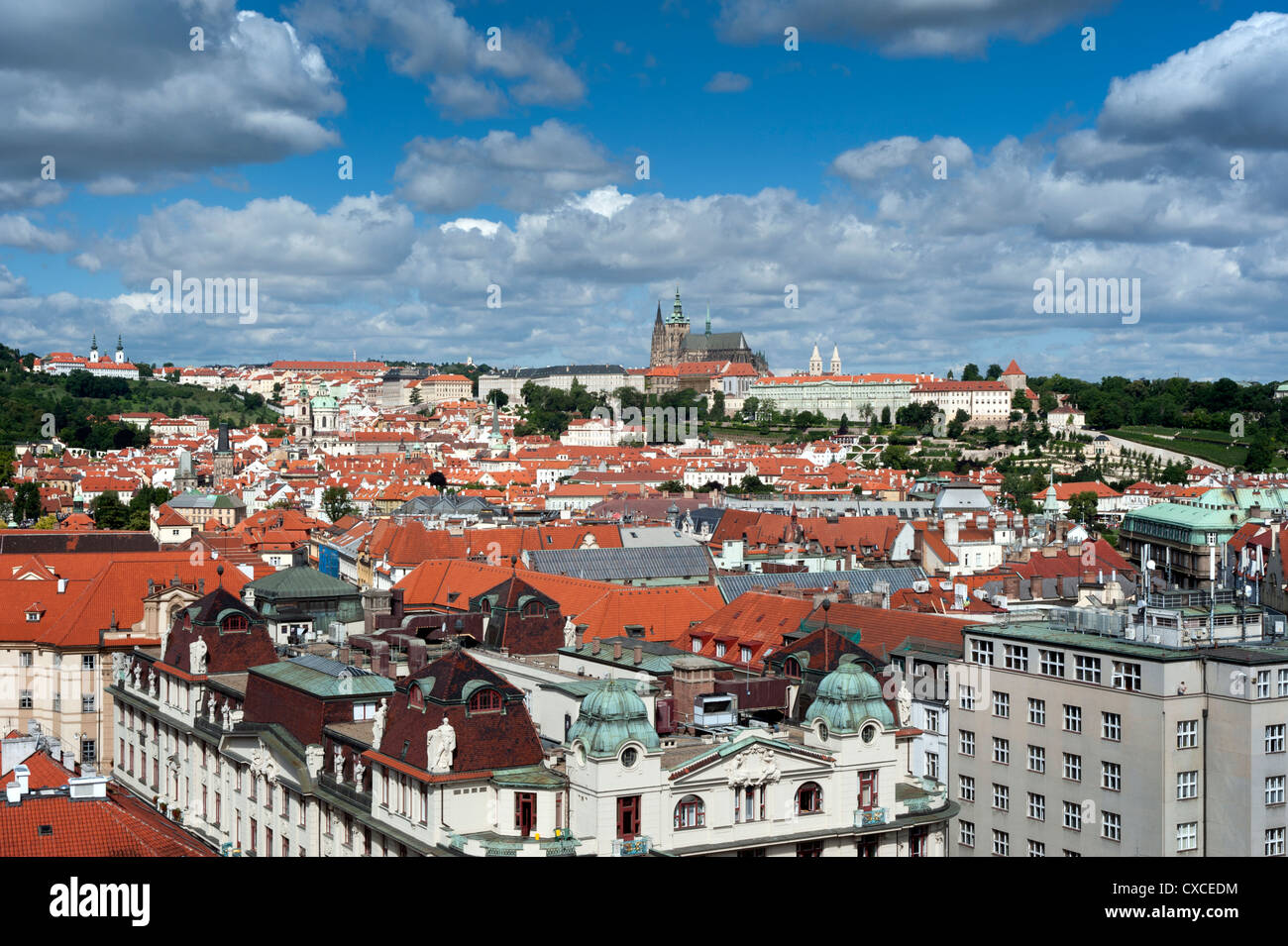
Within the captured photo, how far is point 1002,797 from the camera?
34.7 m

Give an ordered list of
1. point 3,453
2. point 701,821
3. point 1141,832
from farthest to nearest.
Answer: point 3,453 → point 1141,832 → point 701,821

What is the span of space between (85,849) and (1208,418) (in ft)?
594

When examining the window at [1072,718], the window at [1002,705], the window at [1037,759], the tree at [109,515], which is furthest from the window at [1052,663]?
the tree at [109,515]

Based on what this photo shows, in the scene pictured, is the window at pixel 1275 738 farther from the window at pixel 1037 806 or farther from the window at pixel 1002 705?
the window at pixel 1002 705

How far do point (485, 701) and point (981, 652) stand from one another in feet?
50.4

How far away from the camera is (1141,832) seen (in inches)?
1220

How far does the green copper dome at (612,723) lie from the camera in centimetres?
2414

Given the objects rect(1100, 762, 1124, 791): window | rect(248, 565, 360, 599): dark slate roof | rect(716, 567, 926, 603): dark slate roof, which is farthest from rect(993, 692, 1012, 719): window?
rect(248, 565, 360, 599): dark slate roof

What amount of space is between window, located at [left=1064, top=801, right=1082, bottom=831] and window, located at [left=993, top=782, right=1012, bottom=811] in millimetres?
1778

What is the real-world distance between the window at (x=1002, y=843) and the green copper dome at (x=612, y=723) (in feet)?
43.3

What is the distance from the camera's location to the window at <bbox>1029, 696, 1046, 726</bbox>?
34000 mm
